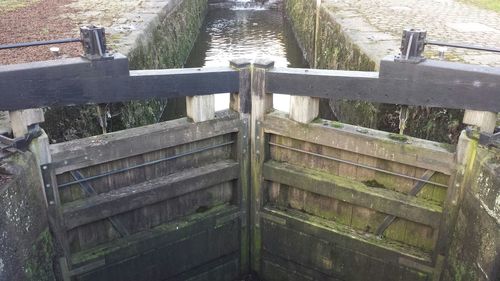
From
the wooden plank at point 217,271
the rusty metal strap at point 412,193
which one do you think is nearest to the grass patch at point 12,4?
the wooden plank at point 217,271

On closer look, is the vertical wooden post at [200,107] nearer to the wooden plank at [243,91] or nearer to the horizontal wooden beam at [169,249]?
the wooden plank at [243,91]

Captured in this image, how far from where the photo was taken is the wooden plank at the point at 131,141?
5.48 meters

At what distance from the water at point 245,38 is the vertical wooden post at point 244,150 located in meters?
5.26

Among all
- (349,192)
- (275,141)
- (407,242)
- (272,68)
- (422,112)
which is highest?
(272,68)

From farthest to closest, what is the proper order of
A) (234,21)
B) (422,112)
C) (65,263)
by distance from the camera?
(234,21)
(422,112)
(65,263)

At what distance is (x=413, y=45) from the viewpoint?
17.6 feet

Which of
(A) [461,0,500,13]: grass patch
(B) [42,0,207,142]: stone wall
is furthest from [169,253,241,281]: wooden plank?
(A) [461,0,500,13]: grass patch

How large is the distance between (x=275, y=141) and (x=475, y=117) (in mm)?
2765

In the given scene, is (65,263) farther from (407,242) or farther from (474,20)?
(474,20)

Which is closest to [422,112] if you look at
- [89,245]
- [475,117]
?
[475,117]

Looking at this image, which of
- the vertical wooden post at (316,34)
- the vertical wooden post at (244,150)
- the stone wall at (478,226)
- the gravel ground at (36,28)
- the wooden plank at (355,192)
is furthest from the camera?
the vertical wooden post at (316,34)

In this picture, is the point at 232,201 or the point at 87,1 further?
the point at 87,1

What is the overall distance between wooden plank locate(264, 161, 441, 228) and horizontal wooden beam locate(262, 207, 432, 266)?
1.60 ft

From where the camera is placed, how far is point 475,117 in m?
5.32
